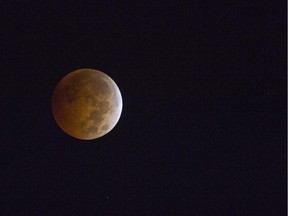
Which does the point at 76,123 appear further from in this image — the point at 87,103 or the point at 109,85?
the point at 109,85

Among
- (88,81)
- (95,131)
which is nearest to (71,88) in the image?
(88,81)

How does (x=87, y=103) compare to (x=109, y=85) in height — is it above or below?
below

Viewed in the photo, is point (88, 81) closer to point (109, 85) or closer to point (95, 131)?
point (109, 85)

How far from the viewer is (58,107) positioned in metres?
5.16

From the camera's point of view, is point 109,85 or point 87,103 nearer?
point 87,103

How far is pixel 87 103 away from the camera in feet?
16.2

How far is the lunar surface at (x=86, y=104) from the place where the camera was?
498 centimetres

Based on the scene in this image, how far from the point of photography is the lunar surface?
4977 millimetres

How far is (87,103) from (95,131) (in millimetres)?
406

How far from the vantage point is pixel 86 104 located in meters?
4.95

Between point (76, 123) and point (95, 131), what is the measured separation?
27 centimetres

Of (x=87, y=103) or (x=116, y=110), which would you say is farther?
(x=116, y=110)

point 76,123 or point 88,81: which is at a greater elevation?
point 88,81

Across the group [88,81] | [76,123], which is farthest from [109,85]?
[76,123]
